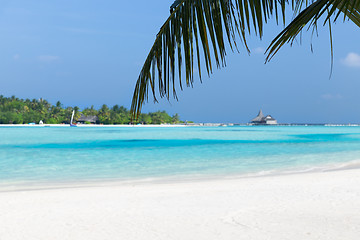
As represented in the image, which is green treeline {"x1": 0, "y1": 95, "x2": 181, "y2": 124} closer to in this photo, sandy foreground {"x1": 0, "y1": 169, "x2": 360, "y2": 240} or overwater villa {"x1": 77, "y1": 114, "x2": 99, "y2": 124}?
overwater villa {"x1": 77, "y1": 114, "x2": 99, "y2": 124}

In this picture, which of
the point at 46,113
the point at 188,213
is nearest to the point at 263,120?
the point at 46,113

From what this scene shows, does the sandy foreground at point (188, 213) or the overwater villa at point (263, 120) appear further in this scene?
the overwater villa at point (263, 120)

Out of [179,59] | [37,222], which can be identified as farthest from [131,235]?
[179,59]

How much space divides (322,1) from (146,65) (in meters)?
0.58

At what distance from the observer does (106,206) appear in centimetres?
381

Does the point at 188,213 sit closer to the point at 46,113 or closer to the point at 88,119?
the point at 46,113

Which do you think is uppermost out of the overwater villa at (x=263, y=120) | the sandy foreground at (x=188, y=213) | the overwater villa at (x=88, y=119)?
the overwater villa at (x=263, y=120)

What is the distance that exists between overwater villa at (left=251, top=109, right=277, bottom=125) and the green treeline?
139ft

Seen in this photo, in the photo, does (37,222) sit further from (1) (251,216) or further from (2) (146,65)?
(2) (146,65)

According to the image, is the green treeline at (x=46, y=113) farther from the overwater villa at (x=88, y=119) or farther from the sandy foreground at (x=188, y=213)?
the sandy foreground at (x=188, y=213)

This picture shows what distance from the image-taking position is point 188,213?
3377 millimetres

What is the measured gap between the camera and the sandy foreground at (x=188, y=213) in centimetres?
268

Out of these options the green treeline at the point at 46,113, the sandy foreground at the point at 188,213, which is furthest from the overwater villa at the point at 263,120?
the sandy foreground at the point at 188,213

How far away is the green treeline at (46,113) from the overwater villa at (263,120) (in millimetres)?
42382
